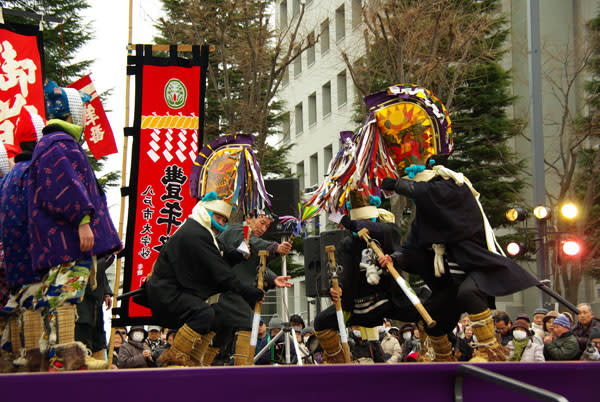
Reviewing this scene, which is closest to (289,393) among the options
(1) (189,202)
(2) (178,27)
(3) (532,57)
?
(1) (189,202)

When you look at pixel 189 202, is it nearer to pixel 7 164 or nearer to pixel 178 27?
pixel 7 164

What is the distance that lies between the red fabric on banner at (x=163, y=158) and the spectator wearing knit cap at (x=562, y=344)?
4970 mm

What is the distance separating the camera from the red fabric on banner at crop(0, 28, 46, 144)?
10.5 meters

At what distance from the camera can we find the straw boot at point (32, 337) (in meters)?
5.64

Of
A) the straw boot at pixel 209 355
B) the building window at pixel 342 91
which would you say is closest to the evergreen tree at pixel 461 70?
the building window at pixel 342 91

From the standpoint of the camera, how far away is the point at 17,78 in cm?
1088

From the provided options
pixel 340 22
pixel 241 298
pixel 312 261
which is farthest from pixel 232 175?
pixel 340 22

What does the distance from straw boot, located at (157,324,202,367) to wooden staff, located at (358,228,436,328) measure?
182cm

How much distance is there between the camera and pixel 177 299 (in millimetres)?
7641

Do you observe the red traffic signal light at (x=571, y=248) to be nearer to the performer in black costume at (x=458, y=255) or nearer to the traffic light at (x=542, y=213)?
the traffic light at (x=542, y=213)

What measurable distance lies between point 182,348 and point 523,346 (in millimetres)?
4776

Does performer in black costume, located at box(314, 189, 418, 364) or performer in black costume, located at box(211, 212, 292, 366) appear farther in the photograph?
performer in black costume, located at box(211, 212, 292, 366)

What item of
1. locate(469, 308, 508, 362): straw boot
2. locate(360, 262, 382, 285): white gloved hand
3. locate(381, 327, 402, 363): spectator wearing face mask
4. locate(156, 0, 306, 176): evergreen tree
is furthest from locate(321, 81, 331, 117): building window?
locate(469, 308, 508, 362): straw boot

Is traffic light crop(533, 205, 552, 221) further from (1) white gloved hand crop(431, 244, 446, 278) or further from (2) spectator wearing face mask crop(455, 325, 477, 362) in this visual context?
(1) white gloved hand crop(431, 244, 446, 278)
